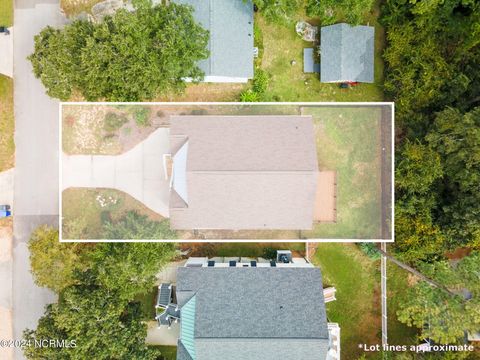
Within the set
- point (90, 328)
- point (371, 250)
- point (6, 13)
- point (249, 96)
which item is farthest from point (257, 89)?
point (90, 328)

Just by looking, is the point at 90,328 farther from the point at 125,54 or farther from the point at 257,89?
the point at 257,89

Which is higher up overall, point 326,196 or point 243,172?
point 243,172

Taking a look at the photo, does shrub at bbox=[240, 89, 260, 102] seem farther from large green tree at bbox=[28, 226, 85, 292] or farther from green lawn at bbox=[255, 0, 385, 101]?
large green tree at bbox=[28, 226, 85, 292]

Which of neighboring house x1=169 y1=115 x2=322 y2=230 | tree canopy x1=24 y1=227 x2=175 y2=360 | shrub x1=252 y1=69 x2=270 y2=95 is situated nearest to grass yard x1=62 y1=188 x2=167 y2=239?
tree canopy x1=24 y1=227 x2=175 y2=360

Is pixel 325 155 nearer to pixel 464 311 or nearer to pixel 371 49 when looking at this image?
pixel 371 49

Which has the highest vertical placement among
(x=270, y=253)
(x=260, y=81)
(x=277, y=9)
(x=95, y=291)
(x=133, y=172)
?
(x=277, y=9)

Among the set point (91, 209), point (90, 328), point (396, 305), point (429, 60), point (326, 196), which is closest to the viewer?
point (90, 328)

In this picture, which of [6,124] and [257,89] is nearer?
[257,89]

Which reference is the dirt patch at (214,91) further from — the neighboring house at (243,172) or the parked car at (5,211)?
the parked car at (5,211)
